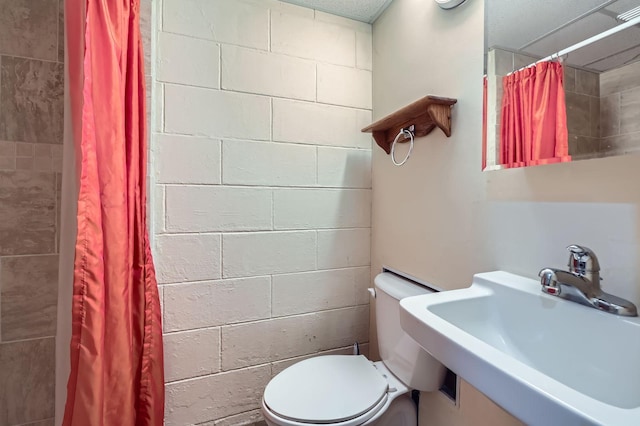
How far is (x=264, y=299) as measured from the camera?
1.48 meters

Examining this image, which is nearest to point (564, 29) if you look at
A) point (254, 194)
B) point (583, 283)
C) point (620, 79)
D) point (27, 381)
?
point (620, 79)

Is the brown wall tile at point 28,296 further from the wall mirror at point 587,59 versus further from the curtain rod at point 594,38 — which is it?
the curtain rod at point 594,38

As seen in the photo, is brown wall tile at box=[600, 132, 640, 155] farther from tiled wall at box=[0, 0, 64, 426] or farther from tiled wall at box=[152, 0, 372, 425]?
tiled wall at box=[0, 0, 64, 426]

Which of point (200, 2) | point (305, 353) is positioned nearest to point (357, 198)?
point (305, 353)

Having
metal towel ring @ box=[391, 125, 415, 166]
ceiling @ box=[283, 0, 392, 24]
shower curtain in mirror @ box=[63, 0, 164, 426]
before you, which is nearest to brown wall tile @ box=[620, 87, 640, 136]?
metal towel ring @ box=[391, 125, 415, 166]

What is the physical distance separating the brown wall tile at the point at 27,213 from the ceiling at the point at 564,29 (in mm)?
1707

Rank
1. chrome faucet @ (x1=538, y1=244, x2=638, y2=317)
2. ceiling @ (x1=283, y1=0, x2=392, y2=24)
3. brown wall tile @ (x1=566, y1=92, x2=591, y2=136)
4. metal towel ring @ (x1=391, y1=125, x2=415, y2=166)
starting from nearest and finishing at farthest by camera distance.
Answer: chrome faucet @ (x1=538, y1=244, x2=638, y2=317)
brown wall tile @ (x1=566, y1=92, x2=591, y2=136)
metal towel ring @ (x1=391, y1=125, x2=415, y2=166)
ceiling @ (x1=283, y1=0, x2=392, y2=24)

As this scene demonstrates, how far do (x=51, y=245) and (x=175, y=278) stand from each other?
0.48 meters

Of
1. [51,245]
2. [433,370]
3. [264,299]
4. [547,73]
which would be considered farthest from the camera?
[264,299]

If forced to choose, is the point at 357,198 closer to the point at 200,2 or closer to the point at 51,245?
the point at 200,2

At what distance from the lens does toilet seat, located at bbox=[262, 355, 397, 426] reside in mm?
1003

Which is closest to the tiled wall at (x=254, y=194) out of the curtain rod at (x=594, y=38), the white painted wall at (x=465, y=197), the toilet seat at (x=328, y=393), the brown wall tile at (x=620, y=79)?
the white painted wall at (x=465, y=197)

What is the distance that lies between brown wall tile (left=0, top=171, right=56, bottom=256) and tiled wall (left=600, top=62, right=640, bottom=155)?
1794mm

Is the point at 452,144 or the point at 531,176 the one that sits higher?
the point at 452,144
